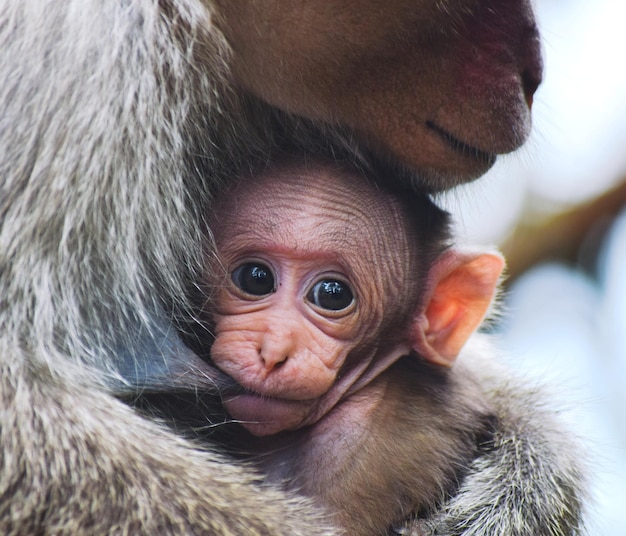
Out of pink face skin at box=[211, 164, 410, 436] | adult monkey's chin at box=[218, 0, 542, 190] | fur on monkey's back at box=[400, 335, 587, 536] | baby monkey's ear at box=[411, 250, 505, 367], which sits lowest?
fur on monkey's back at box=[400, 335, 587, 536]

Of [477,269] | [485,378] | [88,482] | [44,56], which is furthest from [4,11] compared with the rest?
[485,378]

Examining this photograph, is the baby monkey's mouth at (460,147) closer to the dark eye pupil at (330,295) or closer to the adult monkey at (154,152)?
the adult monkey at (154,152)

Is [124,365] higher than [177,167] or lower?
lower

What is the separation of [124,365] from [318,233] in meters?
0.73

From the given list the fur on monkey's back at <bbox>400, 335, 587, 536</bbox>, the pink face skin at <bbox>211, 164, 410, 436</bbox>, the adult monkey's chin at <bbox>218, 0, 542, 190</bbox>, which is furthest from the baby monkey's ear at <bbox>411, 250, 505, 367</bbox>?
the adult monkey's chin at <bbox>218, 0, 542, 190</bbox>

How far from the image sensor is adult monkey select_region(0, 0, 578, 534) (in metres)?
2.40

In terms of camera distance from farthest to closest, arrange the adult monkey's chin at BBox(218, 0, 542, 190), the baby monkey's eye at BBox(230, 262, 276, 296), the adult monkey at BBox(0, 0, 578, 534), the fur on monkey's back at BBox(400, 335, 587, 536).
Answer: the fur on monkey's back at BBox(400, 335, 587, 536) < the baby monkey's eye at BBox(230, 262, 276, 296) < the adult monkey's chin at BBox(218, 0, 542, 190) < the adult monkey at BBox(0, 0, 578, 534)

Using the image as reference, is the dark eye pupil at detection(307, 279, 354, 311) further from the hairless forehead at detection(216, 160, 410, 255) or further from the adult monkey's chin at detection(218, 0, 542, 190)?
the adult monkey's chin at detection(218, 0, 542, 190)

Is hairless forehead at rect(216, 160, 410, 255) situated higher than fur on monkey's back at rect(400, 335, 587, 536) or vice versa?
hairless forehead at rect(216, 160, 410, 255)

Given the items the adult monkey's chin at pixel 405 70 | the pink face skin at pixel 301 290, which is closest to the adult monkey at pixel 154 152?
the adult monkey's chin at pixel 405 70

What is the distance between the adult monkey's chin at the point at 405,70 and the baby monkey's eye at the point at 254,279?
1.65 ft

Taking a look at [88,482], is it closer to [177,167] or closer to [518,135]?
[177,167]

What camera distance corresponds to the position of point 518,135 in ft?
9.96

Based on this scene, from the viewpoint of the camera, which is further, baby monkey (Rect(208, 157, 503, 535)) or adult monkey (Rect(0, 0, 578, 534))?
baby monkey (Rect(208, 157, 503, 535))
